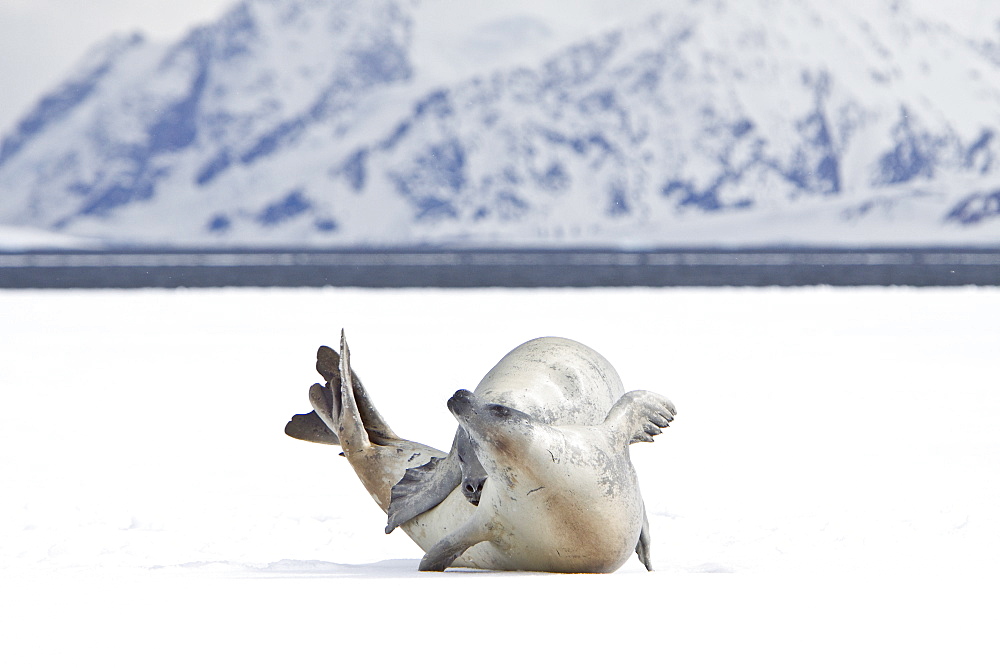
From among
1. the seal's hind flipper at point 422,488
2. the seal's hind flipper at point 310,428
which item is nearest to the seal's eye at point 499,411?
the seal's hind flipper at point 422,488

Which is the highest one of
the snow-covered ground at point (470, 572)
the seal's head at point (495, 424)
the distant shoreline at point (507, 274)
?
the seal's head at point (495, 424)

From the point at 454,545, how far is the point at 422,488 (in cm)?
73

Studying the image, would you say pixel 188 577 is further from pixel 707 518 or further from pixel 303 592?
pixel 707 518

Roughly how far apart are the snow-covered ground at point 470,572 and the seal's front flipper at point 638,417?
686 mm

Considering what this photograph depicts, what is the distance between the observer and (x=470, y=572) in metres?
5.70

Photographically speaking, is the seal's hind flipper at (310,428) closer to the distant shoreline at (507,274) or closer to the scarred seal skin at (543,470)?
the scarred seal skin at (543,470)

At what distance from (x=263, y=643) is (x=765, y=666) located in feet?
5.24

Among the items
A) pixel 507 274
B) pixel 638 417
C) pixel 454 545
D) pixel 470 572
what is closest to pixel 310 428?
pixel 454 545

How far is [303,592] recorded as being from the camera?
4.72 m

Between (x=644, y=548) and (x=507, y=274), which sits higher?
(x=644, y=548)

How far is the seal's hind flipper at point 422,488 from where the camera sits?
6297mm

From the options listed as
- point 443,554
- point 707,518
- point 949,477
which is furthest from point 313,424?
point 949,477

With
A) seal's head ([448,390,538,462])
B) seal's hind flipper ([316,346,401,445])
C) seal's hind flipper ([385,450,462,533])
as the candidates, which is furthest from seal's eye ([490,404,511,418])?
seal's hind flipper ([316,346,401,445])

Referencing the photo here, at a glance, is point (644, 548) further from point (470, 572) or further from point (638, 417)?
point (470, 572)
